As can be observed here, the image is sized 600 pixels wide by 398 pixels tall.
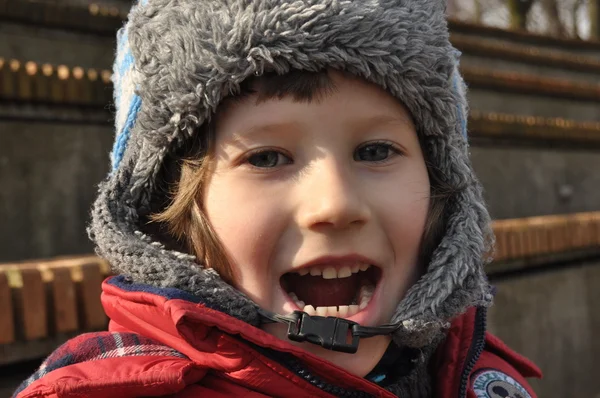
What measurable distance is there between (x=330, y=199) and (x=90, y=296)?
1.02 metres

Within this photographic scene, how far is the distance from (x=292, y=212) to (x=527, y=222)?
2396 mm

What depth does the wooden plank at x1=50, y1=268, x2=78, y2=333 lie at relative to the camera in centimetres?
178

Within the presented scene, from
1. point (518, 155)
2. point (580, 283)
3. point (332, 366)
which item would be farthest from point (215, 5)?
point (518, 155)

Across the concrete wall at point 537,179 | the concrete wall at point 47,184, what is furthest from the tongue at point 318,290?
the concrete wall at point 537,179

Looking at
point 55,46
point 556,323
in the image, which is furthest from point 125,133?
point 556,323

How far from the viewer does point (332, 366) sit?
43.7 inches

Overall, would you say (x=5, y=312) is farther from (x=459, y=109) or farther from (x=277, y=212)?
(x=459, y=109)

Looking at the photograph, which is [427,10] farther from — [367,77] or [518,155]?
[518,155]

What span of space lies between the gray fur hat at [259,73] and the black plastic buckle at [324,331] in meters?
0.08

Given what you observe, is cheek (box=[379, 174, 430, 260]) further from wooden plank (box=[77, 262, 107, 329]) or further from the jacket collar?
wooden plank (box=[77, 262, 107, 329])

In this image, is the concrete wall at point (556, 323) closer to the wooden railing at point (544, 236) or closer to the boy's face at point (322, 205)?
the wooden railing at point (544, 236)

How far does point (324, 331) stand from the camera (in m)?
1.08

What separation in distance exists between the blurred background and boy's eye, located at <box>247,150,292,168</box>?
0.88m

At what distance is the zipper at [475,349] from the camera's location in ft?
4.45
